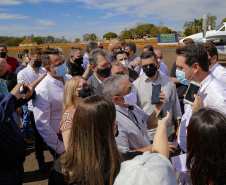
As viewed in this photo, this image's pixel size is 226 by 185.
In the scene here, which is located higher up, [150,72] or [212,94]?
[150,72]

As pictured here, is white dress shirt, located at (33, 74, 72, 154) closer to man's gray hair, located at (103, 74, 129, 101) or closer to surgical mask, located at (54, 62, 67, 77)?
surgical mask, located at (54, 62, 67, 77)

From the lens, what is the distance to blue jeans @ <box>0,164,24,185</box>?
231cm

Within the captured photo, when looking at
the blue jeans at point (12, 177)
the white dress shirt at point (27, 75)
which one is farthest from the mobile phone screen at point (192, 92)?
the white dress shirt at point (27, 75)

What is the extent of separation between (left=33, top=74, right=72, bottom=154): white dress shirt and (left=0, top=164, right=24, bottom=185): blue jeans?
63 centimetres

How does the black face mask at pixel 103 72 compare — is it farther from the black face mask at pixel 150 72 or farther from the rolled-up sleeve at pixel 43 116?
the rolled-up sleeve at pixel 43 116

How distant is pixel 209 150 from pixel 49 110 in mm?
2323

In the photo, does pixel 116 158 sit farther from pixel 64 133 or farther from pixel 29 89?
pixel 29 89

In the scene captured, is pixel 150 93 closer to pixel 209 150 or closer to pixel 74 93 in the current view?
pixel 74 93

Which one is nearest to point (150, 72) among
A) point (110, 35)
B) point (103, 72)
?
point (103, 72)

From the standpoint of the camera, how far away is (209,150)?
130 cm

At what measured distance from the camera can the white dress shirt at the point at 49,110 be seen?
300cm

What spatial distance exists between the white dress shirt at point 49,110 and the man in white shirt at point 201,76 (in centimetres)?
176

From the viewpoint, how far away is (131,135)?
2146 mm

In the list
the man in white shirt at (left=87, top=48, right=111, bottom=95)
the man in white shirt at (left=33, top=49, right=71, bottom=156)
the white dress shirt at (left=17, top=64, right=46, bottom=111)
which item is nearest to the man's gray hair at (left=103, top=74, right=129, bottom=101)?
the man in white shirt at (left=33, top=49, right=71, bottom=156)
